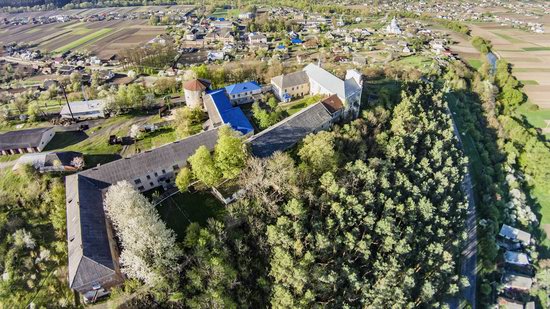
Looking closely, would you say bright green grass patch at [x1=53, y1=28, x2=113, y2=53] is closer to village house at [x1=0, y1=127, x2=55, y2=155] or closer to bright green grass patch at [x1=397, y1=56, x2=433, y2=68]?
village house at [x1=0, y1=127, x2=55, y2=155]

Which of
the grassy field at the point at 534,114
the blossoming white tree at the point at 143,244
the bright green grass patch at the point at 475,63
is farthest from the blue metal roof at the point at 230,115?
the bright green grass patch at the point at 475,63

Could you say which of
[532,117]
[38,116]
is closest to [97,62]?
[38,116]

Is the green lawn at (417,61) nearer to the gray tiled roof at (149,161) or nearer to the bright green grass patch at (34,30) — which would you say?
the gray tiled roof at (149,161)

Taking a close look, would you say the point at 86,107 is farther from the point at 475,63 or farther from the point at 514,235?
the point at 475,63

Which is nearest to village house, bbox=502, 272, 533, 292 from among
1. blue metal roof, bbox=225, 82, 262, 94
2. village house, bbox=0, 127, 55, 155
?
blue metal roof, bbox=225, 82, 262, 94

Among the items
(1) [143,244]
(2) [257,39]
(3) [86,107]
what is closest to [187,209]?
(1) [143,244]

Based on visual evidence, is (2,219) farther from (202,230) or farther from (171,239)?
(202,230)
